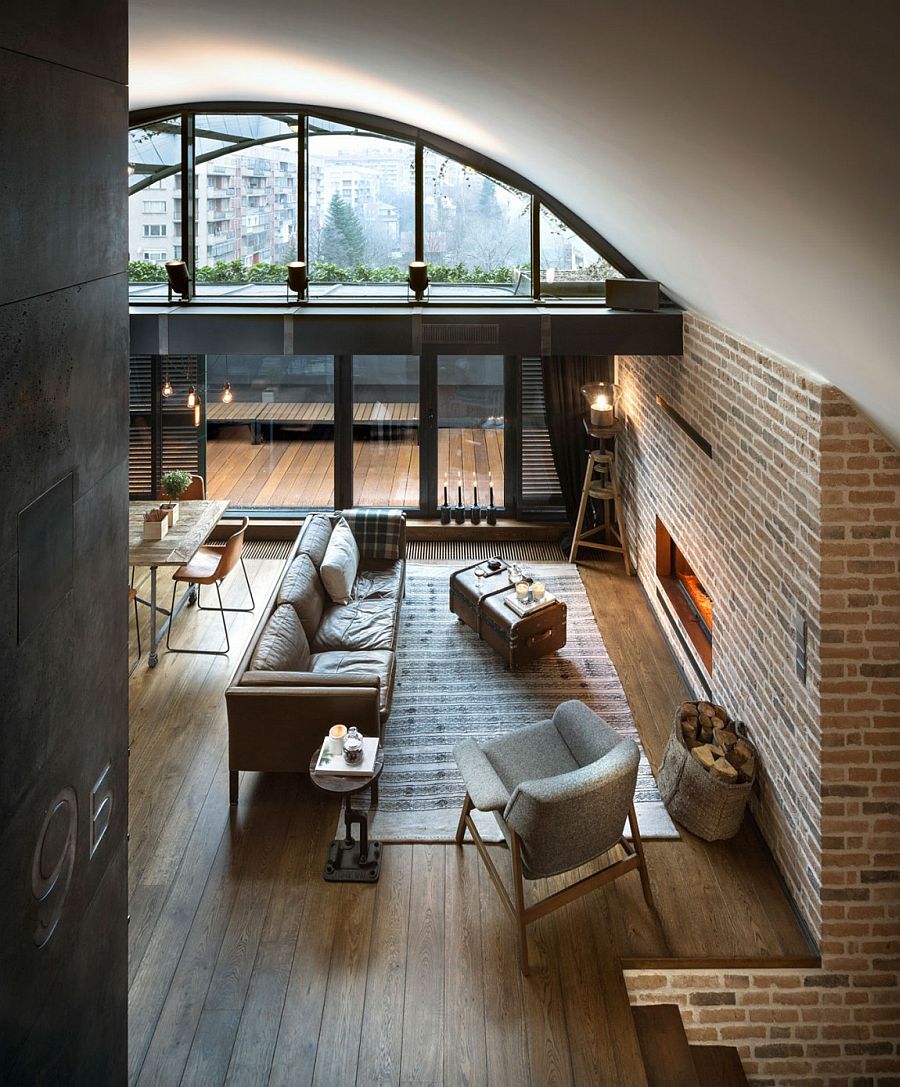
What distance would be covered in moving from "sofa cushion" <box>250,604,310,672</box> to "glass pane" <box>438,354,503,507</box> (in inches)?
145

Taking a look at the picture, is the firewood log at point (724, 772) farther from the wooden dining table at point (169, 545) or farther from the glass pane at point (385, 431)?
the glass pane at point (385, 431)

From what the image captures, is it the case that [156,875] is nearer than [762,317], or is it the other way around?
[762,317]

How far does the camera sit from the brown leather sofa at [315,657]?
5059 millimetres

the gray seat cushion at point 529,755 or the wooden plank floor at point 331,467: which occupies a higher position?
the wooden plank floor at point 331,467

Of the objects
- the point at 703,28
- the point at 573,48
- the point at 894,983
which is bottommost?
the point at 894,983

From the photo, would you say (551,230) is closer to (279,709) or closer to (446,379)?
(446,379)

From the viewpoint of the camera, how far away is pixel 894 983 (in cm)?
427

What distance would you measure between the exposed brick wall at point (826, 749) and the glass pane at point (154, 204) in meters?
5.66

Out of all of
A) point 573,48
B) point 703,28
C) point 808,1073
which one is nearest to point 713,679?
point 808,1073

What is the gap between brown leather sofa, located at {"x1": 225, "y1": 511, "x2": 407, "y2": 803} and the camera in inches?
199

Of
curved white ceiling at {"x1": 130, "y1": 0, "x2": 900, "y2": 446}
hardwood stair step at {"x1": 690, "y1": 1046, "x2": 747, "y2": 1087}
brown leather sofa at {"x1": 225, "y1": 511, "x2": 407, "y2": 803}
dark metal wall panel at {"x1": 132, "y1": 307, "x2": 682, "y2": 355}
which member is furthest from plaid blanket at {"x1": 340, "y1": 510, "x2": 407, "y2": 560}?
hardwood stair step at {"x1": 690, "y1": 1046, "x2": 747, "y2": 1087}

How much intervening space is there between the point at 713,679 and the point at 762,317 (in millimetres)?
2585

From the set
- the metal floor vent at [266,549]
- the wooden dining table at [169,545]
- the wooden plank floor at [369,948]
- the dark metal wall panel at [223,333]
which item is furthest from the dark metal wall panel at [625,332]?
the metal floor vent at [266,549]

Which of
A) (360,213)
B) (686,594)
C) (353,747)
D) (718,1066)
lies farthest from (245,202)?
(718,1066)
